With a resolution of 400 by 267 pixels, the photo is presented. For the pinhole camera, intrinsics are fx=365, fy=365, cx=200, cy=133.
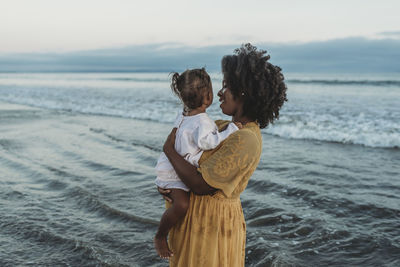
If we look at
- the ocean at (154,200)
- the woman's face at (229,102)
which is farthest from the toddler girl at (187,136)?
the ocean at (154,200)

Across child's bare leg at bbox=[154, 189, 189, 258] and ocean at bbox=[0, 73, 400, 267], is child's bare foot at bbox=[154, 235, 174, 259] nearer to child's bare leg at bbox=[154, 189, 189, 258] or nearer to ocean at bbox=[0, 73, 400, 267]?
child's bare leg at bbox=[154, 189, 189, 258]

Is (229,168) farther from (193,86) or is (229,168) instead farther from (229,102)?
(193,86)

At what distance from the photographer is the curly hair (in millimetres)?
2025

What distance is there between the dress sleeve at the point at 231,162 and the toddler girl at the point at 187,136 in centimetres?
9

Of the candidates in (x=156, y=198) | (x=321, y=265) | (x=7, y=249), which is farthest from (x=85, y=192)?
(x=321, y=265)

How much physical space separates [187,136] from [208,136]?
140mm

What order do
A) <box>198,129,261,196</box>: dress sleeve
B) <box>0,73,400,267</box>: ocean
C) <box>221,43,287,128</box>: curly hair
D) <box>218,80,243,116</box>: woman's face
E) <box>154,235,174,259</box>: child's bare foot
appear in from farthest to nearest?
<box>0,73,400,267</box>: ocean → <box>154,235,174,259</box>: child's bare foot → <box>218,80,243,116</box>: woman's face → <box>221,43,287,128</box>: curly hair → <box>198,129,261,196</box>: dress sleeve

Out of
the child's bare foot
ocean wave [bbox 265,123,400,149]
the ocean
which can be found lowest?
the ocean

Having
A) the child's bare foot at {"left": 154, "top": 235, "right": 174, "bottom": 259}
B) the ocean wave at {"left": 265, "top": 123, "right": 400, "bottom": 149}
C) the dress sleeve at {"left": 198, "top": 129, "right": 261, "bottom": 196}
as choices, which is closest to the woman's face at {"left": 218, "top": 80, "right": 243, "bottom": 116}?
the dress sleeve at {"left": 198, "top": 129, "right": 261, "bottom": 196}

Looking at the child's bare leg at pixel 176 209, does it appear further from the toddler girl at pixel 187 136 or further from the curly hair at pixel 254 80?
the curly hair at pixel 254 80

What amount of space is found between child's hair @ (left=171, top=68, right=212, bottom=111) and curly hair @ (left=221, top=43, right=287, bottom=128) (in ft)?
0.47

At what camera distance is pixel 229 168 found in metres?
1.91

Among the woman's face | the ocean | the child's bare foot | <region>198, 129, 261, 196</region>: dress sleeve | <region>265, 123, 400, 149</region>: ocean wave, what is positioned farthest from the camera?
<region>265, 123, 400, 149</region>: ocean wave

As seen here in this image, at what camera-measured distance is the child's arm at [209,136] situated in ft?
6.56
